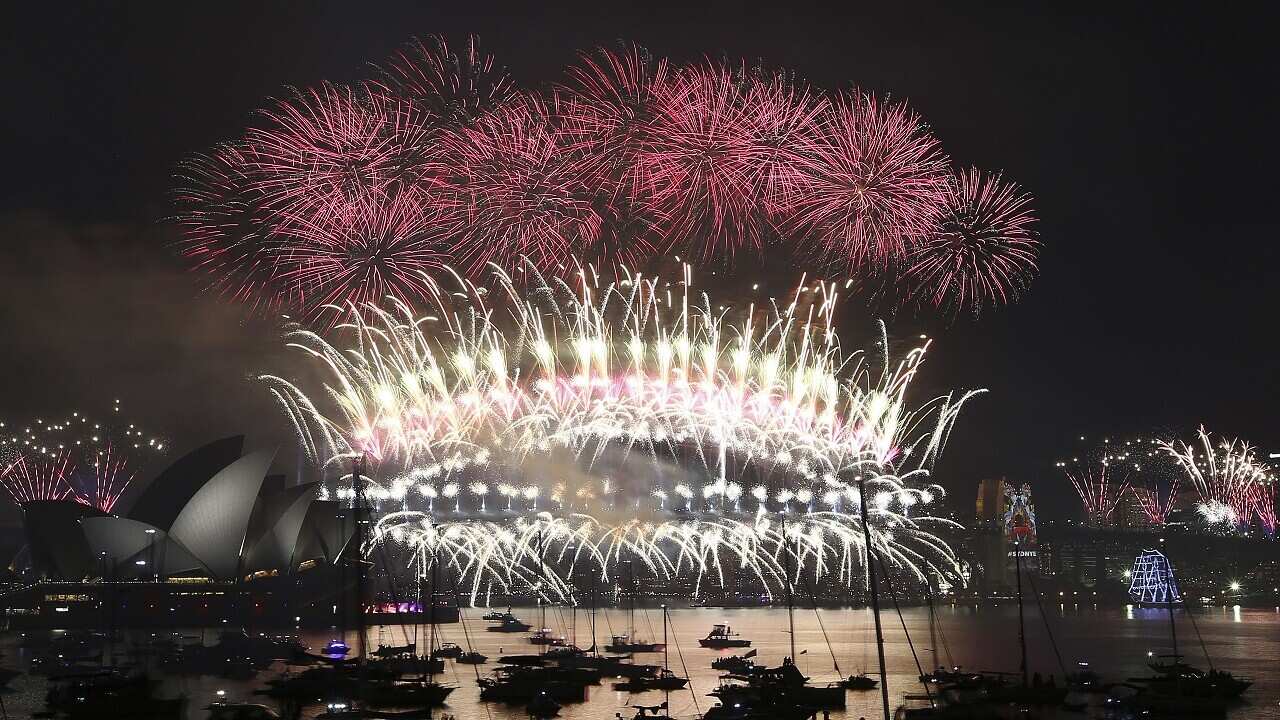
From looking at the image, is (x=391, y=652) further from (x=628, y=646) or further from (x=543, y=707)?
(x=543, y=707)

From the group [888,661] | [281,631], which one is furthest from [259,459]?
[888,661]

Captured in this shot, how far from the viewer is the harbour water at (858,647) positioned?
71875 mm

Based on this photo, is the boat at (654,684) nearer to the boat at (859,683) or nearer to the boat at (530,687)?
the boat at (530,687)

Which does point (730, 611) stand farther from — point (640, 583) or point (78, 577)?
point (78, 577)

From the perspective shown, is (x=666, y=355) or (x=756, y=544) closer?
(x=666, y=355)

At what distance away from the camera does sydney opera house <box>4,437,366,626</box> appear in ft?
388

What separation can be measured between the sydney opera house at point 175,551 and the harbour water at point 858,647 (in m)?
6.76

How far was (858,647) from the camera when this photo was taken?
109 metres

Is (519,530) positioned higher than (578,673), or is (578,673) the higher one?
(519,530)

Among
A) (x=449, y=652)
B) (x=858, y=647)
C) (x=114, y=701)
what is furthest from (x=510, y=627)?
(x=114, y=701)

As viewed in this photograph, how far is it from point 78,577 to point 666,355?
72.7 metres

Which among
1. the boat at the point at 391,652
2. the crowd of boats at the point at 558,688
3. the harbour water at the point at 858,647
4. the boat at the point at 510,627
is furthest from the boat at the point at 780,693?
the boat at the point at 510,627

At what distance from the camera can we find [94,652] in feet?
313

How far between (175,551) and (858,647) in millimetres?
65145
